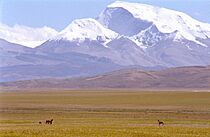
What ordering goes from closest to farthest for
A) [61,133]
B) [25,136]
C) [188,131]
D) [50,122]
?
[25,136], [61,133], [188,131], [50,122]

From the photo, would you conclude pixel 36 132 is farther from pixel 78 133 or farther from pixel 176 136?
pixel 176 136

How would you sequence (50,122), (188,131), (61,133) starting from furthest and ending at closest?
(50,122), (188,131), (61,133)

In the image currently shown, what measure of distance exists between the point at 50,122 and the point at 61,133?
715 inches

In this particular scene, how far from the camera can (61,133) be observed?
4419cm

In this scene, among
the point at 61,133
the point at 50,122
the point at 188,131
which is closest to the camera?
the point at 61,133

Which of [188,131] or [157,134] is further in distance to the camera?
[188,131]

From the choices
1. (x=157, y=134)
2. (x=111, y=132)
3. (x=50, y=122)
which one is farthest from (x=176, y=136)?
(x=50, y=122)

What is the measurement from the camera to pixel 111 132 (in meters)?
45.2

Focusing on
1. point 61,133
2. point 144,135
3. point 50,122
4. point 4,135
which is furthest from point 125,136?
point 50,122

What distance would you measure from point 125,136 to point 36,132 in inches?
258

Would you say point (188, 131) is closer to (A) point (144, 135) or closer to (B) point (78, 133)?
(A) point (144, 135)

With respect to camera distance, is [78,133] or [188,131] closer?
[78,133]

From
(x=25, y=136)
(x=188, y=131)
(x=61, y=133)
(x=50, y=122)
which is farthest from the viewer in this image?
(x=50, y=122)

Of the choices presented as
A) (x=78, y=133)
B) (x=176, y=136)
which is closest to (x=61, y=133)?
(x=78, y=133)
